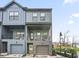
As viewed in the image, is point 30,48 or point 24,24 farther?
point 30,48

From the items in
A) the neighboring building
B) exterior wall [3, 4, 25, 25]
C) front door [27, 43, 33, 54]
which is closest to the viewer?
the neighboring building

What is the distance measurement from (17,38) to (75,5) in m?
5.93

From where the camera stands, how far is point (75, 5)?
16.7 metres

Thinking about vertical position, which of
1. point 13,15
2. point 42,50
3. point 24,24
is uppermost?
point 13,15

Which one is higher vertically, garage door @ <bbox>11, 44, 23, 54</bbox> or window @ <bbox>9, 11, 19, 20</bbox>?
window @ <bbox>9, 11, 19, 20</bbox>

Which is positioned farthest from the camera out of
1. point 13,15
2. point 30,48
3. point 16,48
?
point 30,48

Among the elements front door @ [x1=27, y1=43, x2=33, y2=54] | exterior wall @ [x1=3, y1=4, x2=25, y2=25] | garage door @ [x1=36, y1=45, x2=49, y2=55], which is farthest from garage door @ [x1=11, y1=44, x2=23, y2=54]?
exterior wall @ [x1=3, y1=4, x2=25, y2=25]

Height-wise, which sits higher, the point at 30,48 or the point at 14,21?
the point at 14,21

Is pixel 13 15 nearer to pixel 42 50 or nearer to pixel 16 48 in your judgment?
pixel 16 48

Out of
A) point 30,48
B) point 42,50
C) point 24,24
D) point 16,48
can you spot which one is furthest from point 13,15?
point 42,50

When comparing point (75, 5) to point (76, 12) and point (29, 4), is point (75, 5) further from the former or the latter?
point (29, 4)

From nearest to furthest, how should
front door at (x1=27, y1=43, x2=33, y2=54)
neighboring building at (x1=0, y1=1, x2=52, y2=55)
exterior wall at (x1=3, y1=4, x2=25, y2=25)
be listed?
neighboring building at (x1=0, y1=1, x2=52, y2=55) → exterior wall at (x1=3, y1=4, x2=25, y2=25) → front door at (x1=27, y1=43, x2=33, y2=54)

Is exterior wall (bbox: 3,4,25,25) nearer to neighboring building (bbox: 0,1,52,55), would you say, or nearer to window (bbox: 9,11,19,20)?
neighboring building (bbox: 0,1,52,55)

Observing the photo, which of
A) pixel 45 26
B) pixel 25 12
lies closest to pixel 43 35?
pixel 45 26
